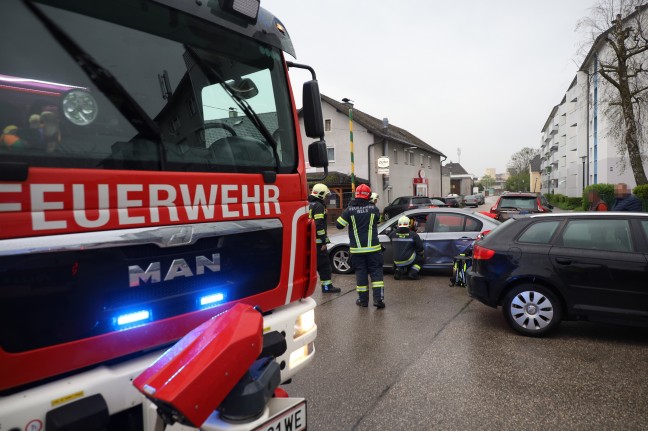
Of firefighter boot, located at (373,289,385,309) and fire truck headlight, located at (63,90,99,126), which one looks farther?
firefighter boot, located at (373,289,385,309)

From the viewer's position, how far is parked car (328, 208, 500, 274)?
8.30 meters

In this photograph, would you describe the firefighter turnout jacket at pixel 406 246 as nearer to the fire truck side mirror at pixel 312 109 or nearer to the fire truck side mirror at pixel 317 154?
the fire truck side mirror at pixel 317 154

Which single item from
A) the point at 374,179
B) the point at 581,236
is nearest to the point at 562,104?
the point at 374,179

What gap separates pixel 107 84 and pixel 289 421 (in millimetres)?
1806

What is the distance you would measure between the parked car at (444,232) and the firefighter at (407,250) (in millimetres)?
319

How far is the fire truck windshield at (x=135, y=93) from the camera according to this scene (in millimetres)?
1760

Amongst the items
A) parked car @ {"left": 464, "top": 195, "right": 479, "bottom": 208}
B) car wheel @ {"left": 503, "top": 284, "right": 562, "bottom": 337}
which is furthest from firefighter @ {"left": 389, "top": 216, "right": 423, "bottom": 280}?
parked car @ {"left": 464, "top": 195, "right": 479, "bottom": 208}

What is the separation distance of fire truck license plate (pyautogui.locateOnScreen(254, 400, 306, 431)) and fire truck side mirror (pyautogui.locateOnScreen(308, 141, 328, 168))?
1.86m

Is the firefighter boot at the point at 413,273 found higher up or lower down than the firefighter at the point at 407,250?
lower down

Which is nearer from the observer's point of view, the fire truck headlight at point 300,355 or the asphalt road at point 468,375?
the fire truck headlight at point 300,355

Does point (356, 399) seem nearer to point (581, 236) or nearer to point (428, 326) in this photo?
point (428, 326)

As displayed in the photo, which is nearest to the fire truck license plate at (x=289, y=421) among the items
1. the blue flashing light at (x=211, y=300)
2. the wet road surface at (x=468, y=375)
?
the blue flashing light at (x=211, y=300)

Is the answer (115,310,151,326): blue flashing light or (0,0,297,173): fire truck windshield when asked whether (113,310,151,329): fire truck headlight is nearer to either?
(115,310,151,326): blue flashing light

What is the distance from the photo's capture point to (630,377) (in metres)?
3.78
